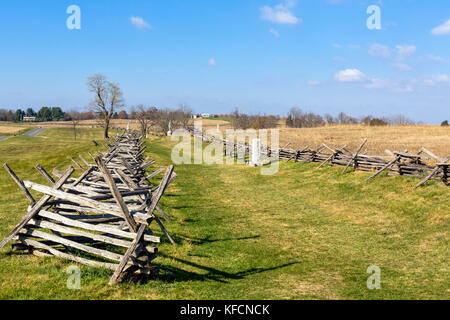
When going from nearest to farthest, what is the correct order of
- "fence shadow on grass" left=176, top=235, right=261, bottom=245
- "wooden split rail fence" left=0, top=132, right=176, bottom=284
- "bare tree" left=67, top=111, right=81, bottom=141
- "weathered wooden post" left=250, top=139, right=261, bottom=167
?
"wooden split rail fence" left=0, top=132, right=176, bottom=284 < "fence shadow on grass" left=176, top=235, right=261, bottom=245 < "weathered wooden post" left=250, top=139, right=261, bottom=167 < "bare tree" left=67, top=111, right=81, bottom=141

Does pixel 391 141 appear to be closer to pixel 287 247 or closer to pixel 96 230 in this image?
pixel 287 247

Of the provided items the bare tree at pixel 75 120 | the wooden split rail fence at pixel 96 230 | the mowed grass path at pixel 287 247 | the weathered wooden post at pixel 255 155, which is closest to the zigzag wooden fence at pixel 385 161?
the mowed grass path at pixel 287 247

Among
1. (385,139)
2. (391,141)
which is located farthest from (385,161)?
(385,139)

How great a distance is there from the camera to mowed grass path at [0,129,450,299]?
237 inches

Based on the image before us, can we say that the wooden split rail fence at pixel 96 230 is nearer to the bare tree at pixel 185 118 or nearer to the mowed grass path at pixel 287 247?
the mowed grass path at pixel 287 247

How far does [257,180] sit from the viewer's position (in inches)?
758

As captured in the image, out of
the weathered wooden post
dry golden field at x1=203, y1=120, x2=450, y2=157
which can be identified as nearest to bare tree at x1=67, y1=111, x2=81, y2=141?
dry golden field at x1=203, y1=120, x2=450, y2=157

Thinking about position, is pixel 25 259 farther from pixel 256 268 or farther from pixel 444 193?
pixel 444 193

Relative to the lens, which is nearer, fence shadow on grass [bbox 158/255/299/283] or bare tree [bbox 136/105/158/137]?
fence shadow on grass [bbox 158/255/299/283]

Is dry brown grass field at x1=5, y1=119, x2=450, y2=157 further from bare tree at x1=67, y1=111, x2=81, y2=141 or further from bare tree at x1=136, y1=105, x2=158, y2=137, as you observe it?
bare tree at x1=67, y1=111, x2=81, y2=141

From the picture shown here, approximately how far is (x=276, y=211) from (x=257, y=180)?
6.49m

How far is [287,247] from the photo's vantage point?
8.98 m
